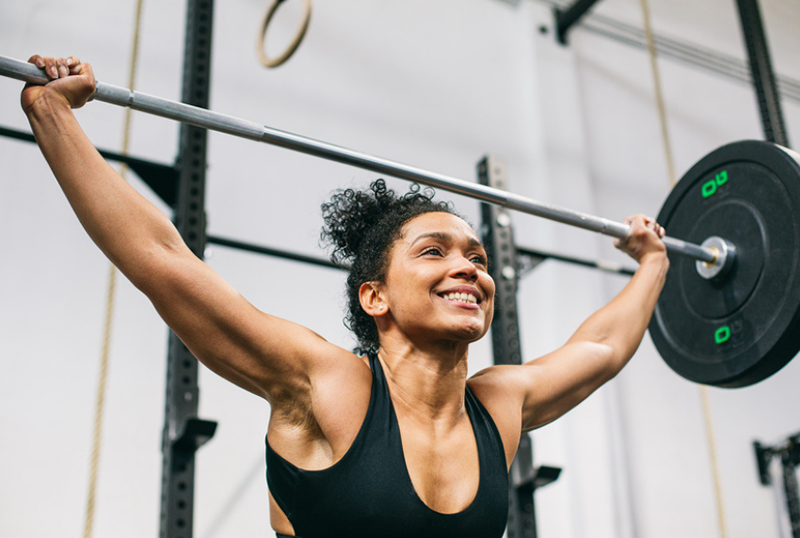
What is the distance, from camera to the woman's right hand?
1258 millimetres

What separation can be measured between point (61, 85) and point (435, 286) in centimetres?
71

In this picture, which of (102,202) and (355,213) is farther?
(355,213)

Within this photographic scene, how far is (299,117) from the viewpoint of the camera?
346cm

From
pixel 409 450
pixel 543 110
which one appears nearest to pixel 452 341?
pixel 409 450

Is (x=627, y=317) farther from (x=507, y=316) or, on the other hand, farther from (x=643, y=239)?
(x=507, y=316)

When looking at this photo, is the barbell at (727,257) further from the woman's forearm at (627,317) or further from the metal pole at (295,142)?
the woman's forearm at (627,317)

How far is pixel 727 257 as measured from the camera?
2.12 m

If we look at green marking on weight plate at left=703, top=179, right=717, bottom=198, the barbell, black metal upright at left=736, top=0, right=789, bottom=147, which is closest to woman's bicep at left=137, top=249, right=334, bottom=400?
the barbell

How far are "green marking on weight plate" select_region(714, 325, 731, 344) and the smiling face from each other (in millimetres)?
878

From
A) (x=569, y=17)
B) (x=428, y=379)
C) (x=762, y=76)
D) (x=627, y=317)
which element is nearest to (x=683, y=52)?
(x=569, y=17)

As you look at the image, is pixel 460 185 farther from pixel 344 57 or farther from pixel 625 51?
pixel 625 51

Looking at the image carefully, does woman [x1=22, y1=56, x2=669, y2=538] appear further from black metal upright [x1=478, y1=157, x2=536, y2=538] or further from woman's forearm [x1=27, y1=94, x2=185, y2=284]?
black metal upright [x1=478, y1=157, x2=536, y2=538]

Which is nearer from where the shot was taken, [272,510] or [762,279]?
[272,510]

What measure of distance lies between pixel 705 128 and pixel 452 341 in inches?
151
